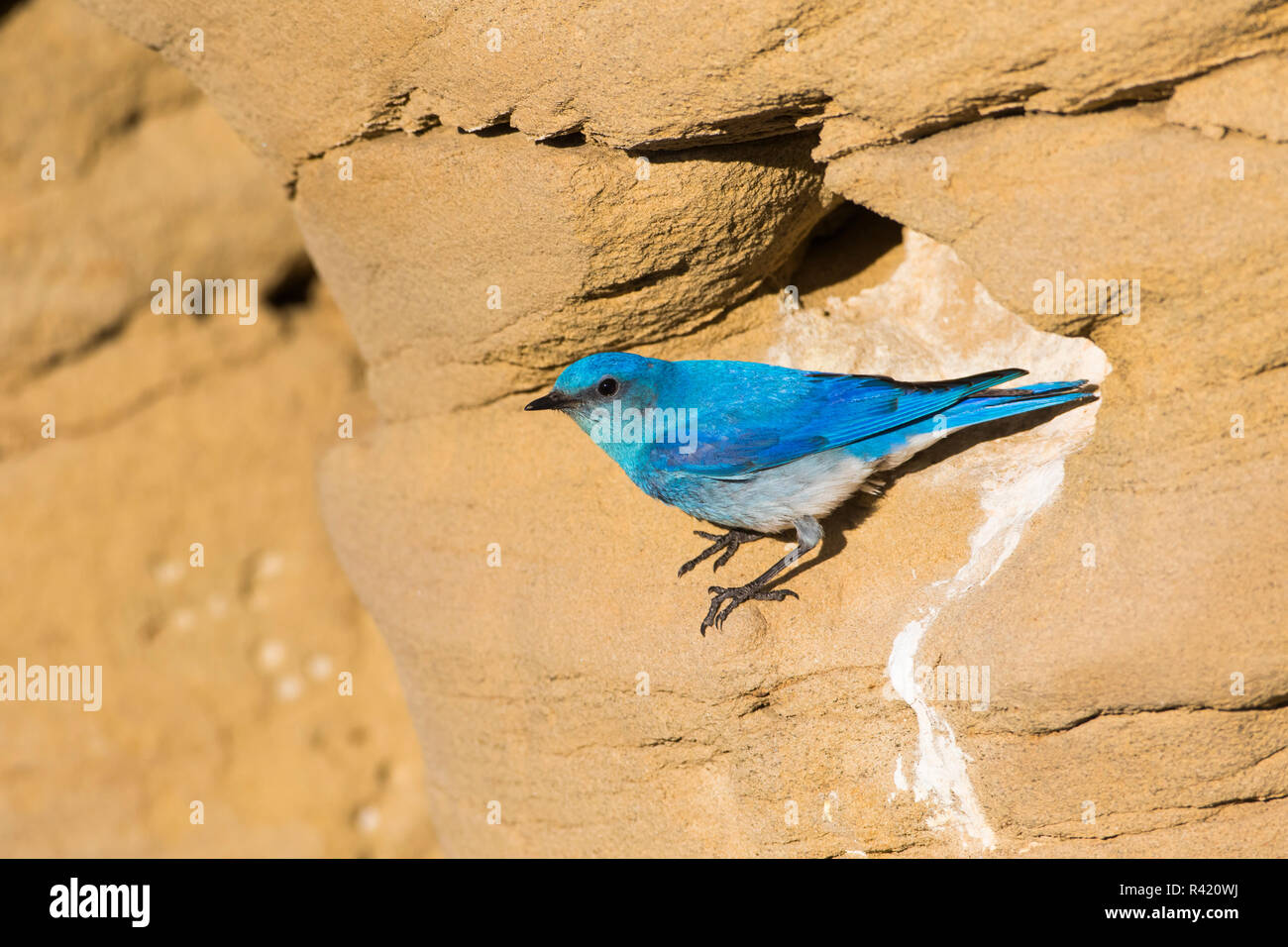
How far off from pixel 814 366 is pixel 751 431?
23.1 inches

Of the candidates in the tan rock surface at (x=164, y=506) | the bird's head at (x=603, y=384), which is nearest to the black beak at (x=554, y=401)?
the bird's head at (x=603, y=384)

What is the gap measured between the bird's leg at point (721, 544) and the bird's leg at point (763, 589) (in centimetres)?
13

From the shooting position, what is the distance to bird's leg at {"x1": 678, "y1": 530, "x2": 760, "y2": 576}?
4.55 metres

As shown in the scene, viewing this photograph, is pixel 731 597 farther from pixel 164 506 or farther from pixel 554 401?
pixel 164 506

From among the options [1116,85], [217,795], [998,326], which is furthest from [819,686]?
[217,795]

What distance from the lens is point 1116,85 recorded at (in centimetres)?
336

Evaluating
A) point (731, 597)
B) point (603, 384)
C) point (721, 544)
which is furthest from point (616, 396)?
point (731, 597)

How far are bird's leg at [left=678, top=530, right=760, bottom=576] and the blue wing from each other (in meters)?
0.34

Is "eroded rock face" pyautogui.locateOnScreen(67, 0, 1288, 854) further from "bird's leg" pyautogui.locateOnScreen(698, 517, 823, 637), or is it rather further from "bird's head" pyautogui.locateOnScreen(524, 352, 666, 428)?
"bird's head" pyautogui.locateOnScreen(524, 352, 666, 428)

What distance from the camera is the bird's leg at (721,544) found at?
14.9 feet

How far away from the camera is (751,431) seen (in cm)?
435

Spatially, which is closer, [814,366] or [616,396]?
[616,396]

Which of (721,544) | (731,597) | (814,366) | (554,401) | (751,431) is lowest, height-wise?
(731,597)

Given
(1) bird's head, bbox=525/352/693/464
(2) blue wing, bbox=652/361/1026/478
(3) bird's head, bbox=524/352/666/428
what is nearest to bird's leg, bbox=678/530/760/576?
(2) blue wing, bbox=652/361/1026/478
